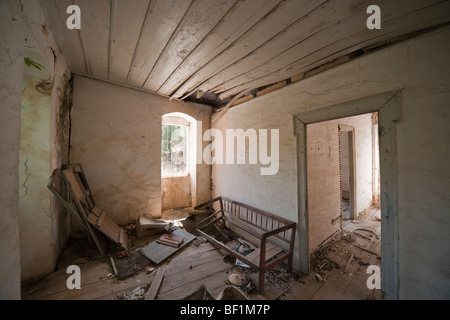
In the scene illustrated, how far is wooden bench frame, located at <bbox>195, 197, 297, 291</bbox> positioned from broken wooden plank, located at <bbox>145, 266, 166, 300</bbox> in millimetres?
970

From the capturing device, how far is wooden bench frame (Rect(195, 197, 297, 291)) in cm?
228

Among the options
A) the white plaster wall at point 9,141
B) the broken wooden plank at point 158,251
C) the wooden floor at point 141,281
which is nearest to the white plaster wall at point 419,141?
the wooden floor at point 141,281

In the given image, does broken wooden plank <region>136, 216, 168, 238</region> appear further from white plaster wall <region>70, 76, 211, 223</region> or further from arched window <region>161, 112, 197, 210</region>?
arched window <region>161, 112, 197, 210</region>

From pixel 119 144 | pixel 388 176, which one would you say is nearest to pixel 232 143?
pixel 119 144

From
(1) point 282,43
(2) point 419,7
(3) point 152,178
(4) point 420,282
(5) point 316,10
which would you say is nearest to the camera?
(2) point 419,7

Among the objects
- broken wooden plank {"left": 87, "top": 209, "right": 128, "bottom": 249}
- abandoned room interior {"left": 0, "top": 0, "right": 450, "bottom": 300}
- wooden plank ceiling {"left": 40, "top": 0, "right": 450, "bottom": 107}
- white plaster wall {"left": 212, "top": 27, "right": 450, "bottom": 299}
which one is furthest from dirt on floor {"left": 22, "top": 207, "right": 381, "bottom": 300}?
wooden plank ceiling {"left": 40, "top": 0, "right": 450, "bottom": 107}

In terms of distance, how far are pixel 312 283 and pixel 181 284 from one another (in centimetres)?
195

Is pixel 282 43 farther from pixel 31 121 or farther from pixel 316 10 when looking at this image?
pixel 31 121

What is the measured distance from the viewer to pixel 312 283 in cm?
245

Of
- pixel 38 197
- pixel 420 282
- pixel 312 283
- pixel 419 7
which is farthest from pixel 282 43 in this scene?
pixel 38 197

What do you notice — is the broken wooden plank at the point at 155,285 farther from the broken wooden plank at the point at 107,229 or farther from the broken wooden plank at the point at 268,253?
the broken wooden plank at the point at 268,253

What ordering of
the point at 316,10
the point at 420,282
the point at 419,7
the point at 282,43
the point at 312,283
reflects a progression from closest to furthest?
the point at 419,7 → the point at 316,10 → the point at 420,282 → the point at 282,43 → the point at 312,283

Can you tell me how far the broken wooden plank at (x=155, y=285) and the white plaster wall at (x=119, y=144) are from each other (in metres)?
1.82

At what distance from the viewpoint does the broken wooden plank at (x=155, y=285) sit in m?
2.05
